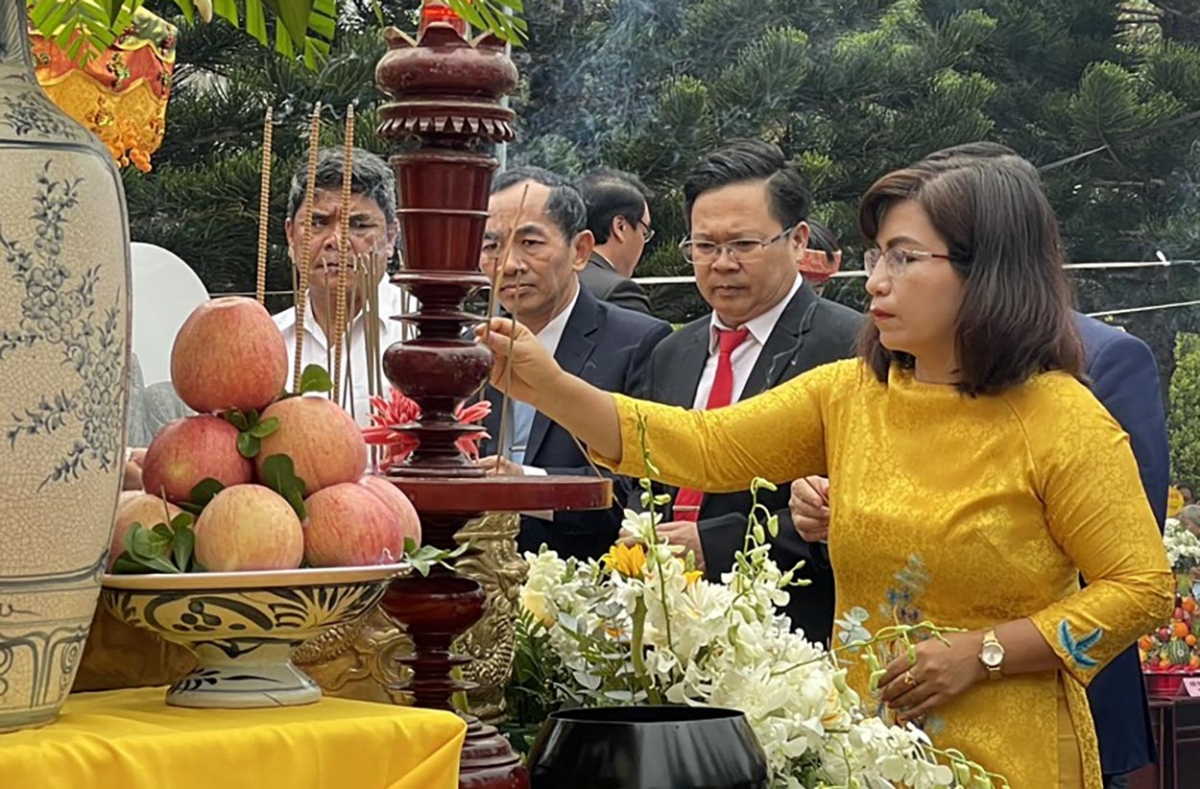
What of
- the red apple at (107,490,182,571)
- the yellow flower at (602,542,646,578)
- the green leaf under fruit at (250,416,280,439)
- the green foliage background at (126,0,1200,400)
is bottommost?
the yellow flower at (602,542,646,578)

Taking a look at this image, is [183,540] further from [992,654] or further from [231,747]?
[992,654]

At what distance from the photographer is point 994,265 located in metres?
2.29

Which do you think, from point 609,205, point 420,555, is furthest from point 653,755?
point 609,205

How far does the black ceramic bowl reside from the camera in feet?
4.50

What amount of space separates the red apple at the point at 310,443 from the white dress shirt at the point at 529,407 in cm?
194

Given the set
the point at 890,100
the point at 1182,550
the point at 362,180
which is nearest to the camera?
the point at 362,180

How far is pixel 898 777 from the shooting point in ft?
5.21

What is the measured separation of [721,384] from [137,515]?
213 centimetres

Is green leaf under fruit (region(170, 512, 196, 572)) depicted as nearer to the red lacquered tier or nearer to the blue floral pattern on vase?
the blue floral pattern on vase

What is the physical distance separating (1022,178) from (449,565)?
113 centimetres

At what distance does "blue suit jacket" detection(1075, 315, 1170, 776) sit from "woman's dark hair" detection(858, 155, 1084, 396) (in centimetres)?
47

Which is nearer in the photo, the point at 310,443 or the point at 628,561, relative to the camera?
the point at 310,443

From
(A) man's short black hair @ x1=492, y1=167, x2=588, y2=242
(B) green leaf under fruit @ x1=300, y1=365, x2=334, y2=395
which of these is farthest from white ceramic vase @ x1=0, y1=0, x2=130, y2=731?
(A) man's short black hair @ x1=492, y1=167, x2=588, y2=242

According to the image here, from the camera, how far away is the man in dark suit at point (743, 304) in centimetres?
320
